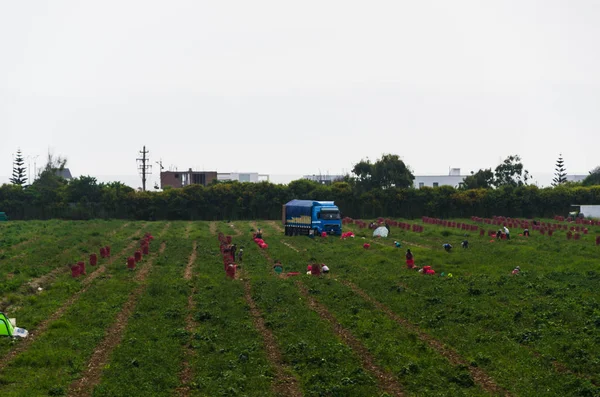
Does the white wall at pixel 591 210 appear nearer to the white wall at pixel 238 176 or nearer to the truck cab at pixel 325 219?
the truck cab at pixel 325 219

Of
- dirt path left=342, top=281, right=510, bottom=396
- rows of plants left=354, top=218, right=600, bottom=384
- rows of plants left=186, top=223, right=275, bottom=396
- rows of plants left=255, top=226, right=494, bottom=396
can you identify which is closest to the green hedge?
rows of plants left=354, top=218, right=600, bottom=384

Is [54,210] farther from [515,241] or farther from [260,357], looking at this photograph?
[260,357]

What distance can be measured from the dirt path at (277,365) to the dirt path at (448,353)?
4283 millimetres

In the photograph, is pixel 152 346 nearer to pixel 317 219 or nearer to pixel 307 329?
pixel 307 329

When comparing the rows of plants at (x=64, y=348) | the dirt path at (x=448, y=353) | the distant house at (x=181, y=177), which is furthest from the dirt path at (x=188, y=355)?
the distant house at (x=181, y=177)

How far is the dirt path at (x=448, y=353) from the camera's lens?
14491 mm

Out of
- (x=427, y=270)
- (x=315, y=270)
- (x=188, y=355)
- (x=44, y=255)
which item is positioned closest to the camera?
(x=188, y=355)

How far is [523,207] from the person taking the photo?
90.1m

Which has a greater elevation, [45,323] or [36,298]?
[36,298]

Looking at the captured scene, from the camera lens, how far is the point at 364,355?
56.0 ft

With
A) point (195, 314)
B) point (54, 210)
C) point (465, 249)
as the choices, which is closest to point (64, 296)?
point (195, 314)

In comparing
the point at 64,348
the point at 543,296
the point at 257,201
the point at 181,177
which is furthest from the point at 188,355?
the point at 181,177

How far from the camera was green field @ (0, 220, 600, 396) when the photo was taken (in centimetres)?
1476

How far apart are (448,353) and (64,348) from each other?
10.5 metres
